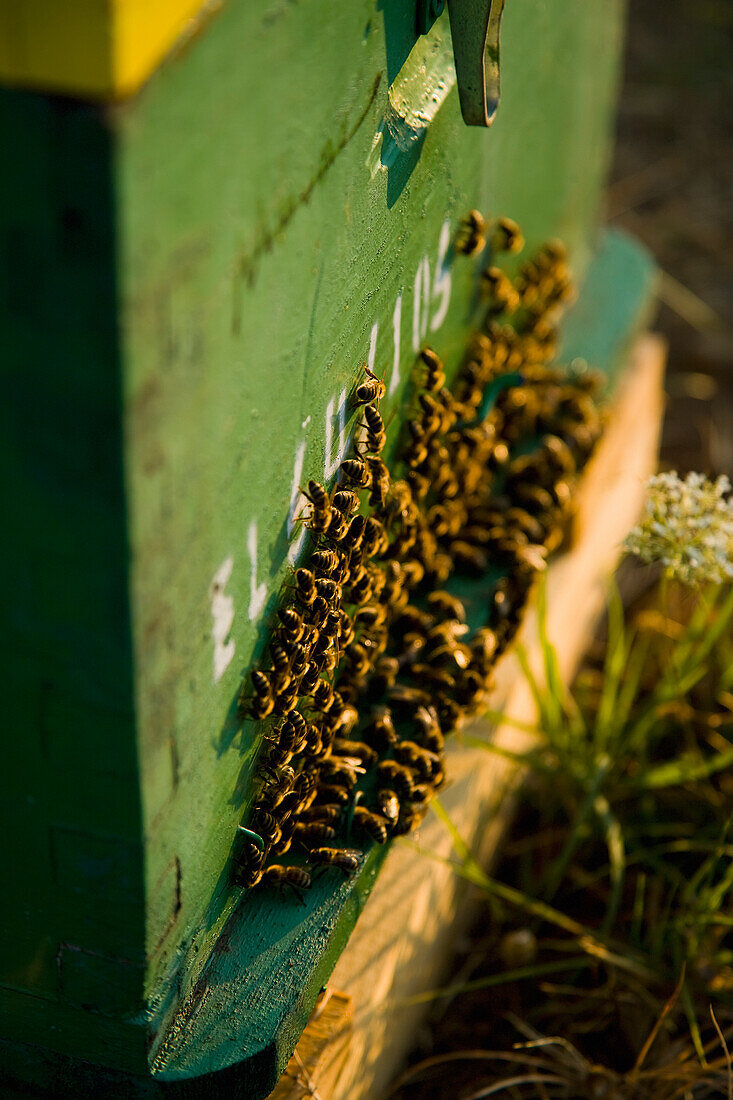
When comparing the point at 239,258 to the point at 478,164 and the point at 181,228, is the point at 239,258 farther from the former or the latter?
the point at 478,164

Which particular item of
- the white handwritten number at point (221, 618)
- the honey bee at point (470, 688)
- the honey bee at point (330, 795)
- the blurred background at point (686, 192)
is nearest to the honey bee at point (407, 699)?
the honey bee at point (470, 688)

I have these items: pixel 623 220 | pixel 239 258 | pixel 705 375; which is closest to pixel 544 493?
pixel 239 258

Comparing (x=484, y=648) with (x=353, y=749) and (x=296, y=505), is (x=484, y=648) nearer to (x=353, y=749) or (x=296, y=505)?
(x=353, y=749)

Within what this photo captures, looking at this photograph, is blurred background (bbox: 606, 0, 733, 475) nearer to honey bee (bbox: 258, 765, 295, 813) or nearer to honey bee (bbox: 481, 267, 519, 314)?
honey bee (bbox: 481, 267, 519, 314)

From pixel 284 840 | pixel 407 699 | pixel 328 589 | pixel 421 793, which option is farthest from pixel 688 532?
pixel 284 840

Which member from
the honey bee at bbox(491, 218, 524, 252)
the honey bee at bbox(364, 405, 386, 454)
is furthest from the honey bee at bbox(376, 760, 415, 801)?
the honey bee at bbox(491, 218, 524, 252)

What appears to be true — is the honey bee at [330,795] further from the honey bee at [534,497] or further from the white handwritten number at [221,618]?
the honey bee at [534,497]
